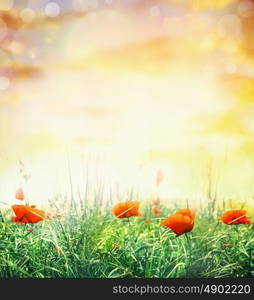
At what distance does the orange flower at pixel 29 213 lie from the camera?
6.82ft

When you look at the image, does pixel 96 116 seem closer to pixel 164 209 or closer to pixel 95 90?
pixel 95 90

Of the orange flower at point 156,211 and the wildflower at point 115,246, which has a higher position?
the orange flower at point 156,211

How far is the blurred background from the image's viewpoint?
2070mm

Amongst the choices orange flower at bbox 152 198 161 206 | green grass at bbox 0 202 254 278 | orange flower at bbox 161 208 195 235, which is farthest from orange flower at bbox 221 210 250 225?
orange flower at bbox 152 198 161 206

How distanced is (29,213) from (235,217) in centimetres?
71

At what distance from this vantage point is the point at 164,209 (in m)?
2.09

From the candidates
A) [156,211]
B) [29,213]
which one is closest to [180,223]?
[156,211]

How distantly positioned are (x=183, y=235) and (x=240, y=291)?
261 millimetres

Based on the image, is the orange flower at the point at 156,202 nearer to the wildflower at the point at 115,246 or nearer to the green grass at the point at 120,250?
the green grass at the point at 120,250

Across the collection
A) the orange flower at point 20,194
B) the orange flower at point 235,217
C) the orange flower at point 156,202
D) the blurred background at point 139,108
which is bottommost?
the orange flower at point 235,217

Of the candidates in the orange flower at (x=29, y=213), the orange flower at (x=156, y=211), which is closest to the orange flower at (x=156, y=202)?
the orange flower at (x=156, y=211)

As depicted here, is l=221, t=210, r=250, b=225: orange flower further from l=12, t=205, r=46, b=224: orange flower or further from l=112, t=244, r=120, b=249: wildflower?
l=12, t=205, r=46, b=224: orange flower

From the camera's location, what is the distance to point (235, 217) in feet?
6.82

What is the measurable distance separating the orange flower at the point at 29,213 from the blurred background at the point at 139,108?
0.13ft
